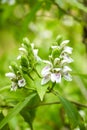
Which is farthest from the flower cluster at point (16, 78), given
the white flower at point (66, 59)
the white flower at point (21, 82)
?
the white flower at point (66, 59)

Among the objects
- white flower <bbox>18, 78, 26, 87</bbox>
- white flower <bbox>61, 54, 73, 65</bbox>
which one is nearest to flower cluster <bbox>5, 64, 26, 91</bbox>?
white flower <bbox>18, 78, 26, 87</bbox>

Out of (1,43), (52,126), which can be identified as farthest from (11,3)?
(1,43)

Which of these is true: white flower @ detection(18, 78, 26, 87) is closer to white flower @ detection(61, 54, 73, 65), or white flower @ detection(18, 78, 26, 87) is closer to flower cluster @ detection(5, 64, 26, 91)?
flower cluster @ detection(5, 64, 26, 91)

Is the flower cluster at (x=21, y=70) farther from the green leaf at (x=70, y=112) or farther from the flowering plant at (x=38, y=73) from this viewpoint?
the green leaf at (x=70, y=112)

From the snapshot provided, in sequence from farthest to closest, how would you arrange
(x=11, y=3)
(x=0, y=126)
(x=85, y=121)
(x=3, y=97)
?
(x=11, y=3), (x=85, y=121), (x=3, y=97), (x=0, y=126)

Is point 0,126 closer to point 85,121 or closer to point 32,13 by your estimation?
point 85,121

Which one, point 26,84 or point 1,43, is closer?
point 26,84
